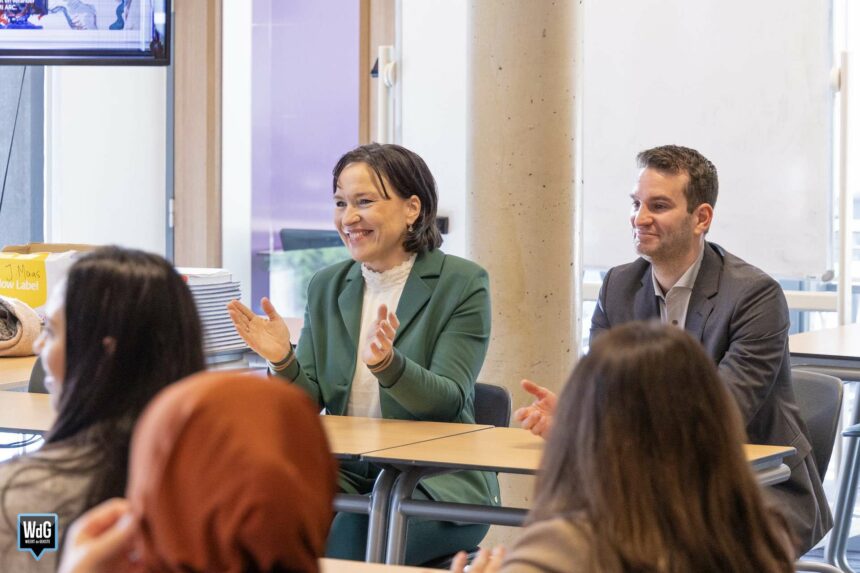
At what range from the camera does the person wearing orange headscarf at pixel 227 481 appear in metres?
0.74

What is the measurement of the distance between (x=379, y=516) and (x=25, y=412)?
938mm

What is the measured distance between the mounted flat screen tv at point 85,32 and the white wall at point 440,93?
1572mm

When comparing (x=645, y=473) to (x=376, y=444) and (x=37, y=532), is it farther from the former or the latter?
(x=376, y=444)

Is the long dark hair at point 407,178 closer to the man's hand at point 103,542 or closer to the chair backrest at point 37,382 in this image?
the chair backrest at point 37,382

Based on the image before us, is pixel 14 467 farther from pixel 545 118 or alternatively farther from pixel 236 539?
pixel 545 118

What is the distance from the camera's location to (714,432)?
132 centimetres

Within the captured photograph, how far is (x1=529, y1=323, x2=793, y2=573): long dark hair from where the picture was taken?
1294 mm

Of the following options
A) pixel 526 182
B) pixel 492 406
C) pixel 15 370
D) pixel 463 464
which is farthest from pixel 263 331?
pixel 526 182

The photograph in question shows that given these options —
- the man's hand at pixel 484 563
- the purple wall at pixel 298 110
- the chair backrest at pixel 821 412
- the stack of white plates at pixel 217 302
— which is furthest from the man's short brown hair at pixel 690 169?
the purple wall at pixel 298 110

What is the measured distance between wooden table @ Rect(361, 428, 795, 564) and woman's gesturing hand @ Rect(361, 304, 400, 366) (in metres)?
0.22

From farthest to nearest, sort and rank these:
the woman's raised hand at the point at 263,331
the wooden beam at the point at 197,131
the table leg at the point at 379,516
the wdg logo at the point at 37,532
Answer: the wooden beam at the point at 197,131
the woman's raised hand at the point at 263,331
the table leg at the point at 379,516
the wdg logo at the point at 37,532

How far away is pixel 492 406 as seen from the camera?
10.3 ft

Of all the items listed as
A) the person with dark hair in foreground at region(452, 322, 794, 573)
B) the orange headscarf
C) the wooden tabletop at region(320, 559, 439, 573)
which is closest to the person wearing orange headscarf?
the orange headscarf

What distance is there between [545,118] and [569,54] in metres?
0.23
